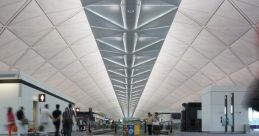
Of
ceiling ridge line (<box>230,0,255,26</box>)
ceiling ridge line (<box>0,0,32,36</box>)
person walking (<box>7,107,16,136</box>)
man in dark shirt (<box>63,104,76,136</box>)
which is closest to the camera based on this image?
person walking (<box>7,107,16,136</box>)

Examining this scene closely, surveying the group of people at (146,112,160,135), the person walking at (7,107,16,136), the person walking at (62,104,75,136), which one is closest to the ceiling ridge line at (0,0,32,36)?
the person walking at (62,104,75,136)

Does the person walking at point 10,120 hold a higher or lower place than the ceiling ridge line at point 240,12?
lower

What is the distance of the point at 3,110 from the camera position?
28547mm

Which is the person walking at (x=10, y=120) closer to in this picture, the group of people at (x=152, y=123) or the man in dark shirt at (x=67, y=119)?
the man in dark shirt at (x=67, y=119)

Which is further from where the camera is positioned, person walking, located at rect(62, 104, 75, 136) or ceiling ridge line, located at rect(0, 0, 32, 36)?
ceiling ridge line, located at rect(0, 0, 32, 36)

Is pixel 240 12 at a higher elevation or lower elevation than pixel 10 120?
higher

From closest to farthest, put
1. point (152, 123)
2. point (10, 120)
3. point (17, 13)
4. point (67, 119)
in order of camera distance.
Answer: point (10, 120) < point (67, 119) < point (17, 13) < point (152, 123)

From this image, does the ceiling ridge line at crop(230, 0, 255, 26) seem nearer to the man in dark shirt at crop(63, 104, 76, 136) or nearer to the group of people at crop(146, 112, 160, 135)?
the group of people at crop(146, 112, 160, 135)

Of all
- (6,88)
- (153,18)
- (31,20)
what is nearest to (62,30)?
(31,20)

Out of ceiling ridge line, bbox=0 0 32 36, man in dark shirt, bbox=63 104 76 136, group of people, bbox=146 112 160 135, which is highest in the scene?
ceiling ridge line, bbox=0 0 32 36

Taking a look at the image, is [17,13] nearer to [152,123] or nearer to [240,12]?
[152,123]

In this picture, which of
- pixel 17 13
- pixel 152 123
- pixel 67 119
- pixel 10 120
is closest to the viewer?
pixel 10 120

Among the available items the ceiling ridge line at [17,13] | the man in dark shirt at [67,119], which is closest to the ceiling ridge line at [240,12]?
the ceiling ridge line at [17,13]

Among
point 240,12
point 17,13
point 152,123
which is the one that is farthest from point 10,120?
point 240,12
